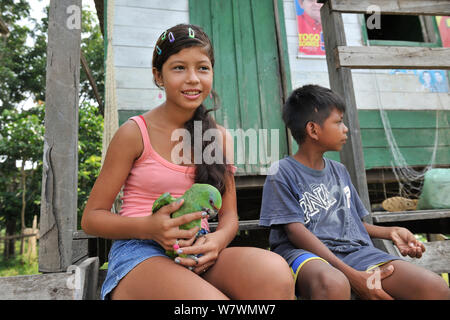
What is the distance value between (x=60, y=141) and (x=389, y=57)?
2378 millimetres

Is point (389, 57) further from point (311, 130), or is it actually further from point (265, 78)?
point (265, 78)

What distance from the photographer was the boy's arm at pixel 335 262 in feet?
4.63

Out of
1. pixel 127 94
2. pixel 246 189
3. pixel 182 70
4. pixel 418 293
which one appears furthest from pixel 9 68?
pixel 418 293

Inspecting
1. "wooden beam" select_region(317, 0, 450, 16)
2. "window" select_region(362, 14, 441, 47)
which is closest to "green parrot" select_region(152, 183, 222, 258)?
"wooden beam" select_region(317, 0, 450, 16)

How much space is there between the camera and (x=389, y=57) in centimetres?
233

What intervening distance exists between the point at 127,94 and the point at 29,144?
8.50 meters

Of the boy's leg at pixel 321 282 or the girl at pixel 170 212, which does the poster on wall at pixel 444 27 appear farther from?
the boy's leg at pixel 321 282

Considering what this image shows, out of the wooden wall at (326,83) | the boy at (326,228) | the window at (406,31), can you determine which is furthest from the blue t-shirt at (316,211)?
the window at (406,31)

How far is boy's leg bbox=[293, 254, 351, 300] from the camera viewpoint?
4.09ft

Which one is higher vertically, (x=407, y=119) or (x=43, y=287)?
(x=407, y=119)

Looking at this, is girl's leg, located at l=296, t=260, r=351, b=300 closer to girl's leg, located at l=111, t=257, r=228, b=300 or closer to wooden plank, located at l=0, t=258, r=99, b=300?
girl's leg, located at l=111, t=257, r=228, b=300

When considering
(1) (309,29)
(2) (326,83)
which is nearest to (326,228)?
(2) (326,83)

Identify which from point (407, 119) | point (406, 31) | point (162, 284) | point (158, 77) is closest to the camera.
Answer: point (162, 284)

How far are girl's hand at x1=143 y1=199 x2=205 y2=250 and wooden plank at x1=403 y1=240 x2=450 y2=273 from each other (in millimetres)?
1640
